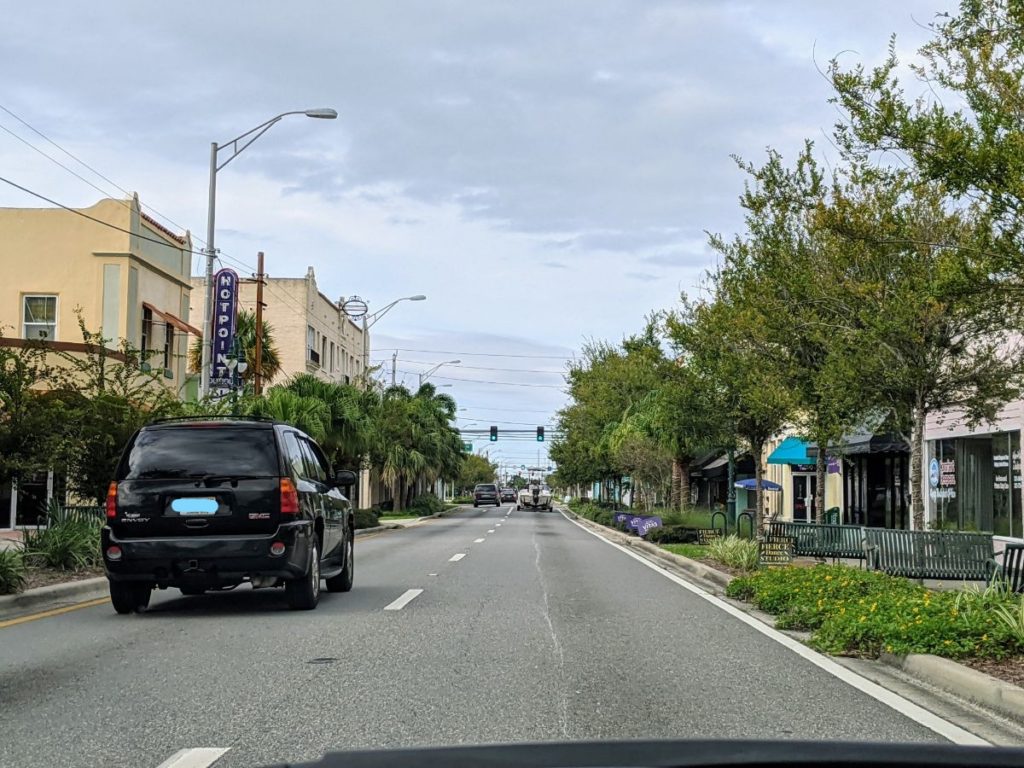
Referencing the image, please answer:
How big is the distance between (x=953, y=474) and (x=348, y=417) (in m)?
17.0

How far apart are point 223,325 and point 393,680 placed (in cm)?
2237

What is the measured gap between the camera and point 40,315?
98.5 feet

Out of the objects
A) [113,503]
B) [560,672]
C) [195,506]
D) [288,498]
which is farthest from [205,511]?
[560,672]

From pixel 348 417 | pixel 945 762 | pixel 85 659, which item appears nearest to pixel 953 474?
pixel 348 417

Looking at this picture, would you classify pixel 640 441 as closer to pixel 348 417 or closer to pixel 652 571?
pixel 348 417

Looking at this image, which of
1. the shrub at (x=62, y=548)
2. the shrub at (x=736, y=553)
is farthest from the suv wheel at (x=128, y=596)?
the shrub at (x=736, y=553)

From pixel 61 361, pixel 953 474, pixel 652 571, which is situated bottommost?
pixel 652 571

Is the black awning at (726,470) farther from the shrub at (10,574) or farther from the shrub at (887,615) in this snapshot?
the shrub at (10,574)

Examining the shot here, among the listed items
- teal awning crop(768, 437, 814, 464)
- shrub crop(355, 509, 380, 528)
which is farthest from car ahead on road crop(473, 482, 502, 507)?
teal awning crop(768, 437, 814, 464)

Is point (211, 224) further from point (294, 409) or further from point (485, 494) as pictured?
point (485, 494)

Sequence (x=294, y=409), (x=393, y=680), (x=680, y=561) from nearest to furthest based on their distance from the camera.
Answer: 1. (x=393, y=680)
2. (x=680, y=561)
3. (x=294, y=409)

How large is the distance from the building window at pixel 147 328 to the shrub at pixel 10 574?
19.8 metres

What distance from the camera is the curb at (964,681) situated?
6.58 metres

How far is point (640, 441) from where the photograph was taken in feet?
118
